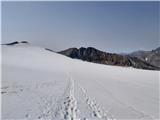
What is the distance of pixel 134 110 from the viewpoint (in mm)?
9852

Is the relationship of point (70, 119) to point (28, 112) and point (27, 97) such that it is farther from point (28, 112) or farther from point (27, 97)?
point (27, 97)

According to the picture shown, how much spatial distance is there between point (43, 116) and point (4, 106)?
104 inches

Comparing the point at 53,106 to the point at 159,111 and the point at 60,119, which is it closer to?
the point at 60,119

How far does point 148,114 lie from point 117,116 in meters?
1.72

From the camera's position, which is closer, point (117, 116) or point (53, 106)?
point (117, 116)

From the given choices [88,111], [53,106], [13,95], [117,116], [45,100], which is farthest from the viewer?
[13,95]

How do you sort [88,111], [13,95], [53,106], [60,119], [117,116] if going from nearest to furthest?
[60,119], [117,116], [88,111], [53,106], [13,95]

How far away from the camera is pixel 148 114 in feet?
30.8

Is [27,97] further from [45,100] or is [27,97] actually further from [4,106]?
[4,106]

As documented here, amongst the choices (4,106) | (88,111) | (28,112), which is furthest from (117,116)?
(4,106)

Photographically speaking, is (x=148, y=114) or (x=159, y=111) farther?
(x=159, y=111)

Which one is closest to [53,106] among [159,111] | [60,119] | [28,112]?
[28,112]

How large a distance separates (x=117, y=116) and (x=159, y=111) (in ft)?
9.28

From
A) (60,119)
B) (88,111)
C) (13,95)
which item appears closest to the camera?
(60,119)
